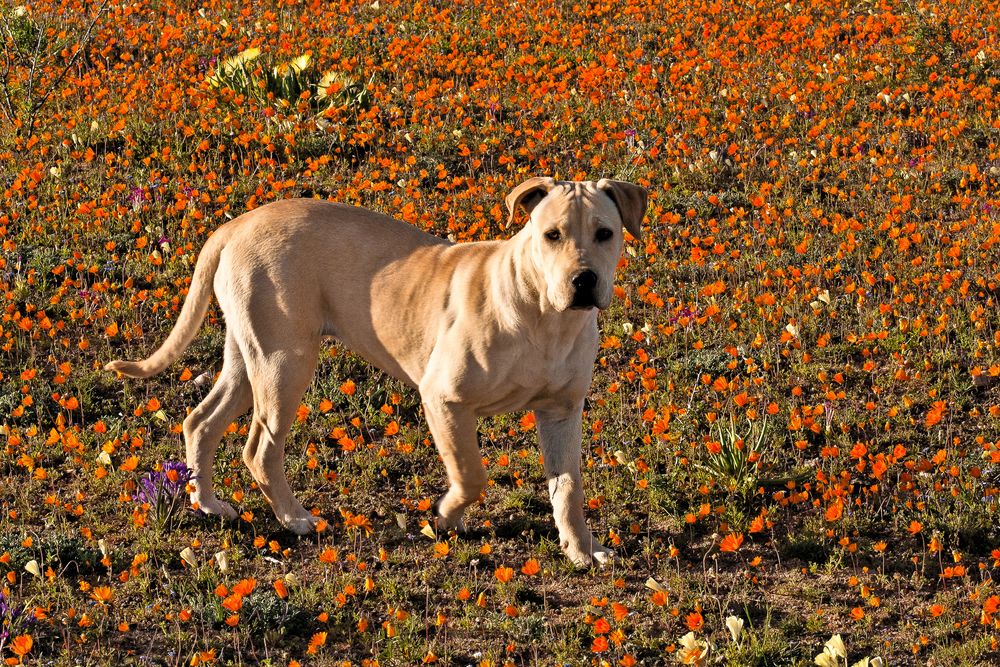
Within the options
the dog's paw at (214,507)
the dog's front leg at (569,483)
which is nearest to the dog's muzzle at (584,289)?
the dog's front leg at (569,483)

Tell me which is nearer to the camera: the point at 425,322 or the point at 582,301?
the point at 582,301

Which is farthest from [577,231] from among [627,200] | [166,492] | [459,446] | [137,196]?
[137,196]

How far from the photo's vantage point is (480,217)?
955 cm

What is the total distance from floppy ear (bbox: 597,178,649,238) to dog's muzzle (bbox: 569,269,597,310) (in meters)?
0.44

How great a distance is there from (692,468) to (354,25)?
25.0 ft

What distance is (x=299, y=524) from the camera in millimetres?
6418

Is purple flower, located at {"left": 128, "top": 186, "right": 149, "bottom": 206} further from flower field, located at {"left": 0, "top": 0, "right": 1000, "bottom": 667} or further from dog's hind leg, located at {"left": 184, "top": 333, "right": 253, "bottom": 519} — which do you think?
dog's hind leg, located at {"left": 184, "top": 333, "right": 253, "bottom": 519}

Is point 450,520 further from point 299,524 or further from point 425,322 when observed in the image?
point 425,322

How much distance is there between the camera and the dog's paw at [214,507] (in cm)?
651

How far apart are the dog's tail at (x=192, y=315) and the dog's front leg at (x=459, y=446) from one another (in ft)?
4.68

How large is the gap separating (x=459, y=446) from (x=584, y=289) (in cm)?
110

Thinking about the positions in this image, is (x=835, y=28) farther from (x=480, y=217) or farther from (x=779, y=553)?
(x=779, y=553)

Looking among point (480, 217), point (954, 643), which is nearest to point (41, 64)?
point (480, 217)

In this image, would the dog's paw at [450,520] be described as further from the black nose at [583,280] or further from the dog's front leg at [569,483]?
the black nose at [583,280]
